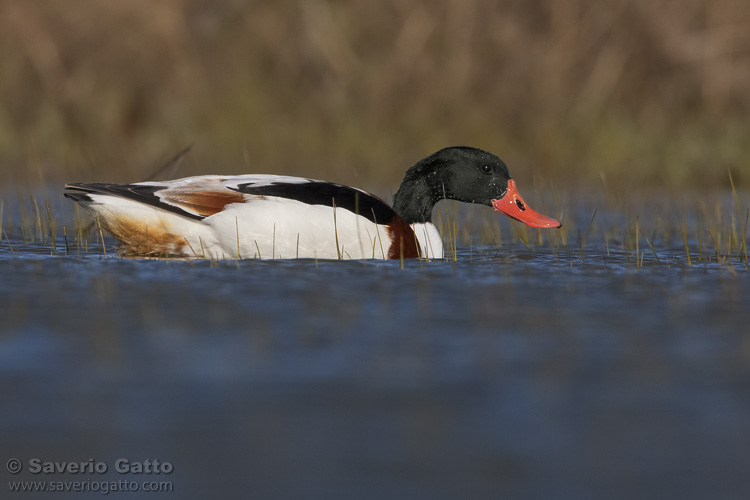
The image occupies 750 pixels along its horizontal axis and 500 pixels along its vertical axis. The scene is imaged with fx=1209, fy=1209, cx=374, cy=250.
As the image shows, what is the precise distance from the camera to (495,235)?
28.5 ft

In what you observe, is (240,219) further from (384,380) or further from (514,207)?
(384,380)

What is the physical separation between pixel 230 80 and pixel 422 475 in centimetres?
1145

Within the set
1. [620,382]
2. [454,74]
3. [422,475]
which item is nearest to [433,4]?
[454,74]

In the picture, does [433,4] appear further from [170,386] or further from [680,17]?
[170,386]

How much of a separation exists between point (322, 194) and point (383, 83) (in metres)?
6.76

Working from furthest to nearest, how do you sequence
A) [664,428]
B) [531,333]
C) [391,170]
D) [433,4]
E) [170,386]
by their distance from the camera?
[433,4] → [391,170] → [531,333] → [170,386] → [664,428]

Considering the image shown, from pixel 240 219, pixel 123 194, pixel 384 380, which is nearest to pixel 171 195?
pixel 123 194

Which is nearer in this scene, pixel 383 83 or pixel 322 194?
pixel 322 194

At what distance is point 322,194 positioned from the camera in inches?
285

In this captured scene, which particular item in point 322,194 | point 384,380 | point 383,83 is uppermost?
point 383,83

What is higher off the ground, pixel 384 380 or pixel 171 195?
pixel 171 195

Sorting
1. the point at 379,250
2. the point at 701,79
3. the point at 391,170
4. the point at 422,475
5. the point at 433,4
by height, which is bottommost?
the point at 422,475

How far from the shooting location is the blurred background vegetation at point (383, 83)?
43.5 ft

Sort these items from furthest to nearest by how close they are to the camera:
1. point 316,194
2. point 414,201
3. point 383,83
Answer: point 383,83
point 414,201
point 316,194
